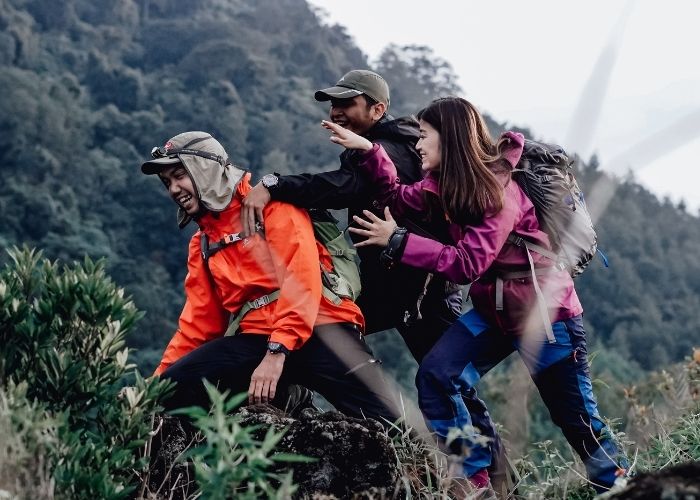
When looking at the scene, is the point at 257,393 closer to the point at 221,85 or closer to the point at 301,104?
the point at 221,85

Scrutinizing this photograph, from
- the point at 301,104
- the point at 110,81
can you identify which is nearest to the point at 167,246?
the point at 110,81

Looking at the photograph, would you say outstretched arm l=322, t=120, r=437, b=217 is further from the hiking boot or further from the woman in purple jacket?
the hiking boot

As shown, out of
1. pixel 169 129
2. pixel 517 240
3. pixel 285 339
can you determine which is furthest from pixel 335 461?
pixel 169 129

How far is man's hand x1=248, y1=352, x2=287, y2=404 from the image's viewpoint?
10.9 ft

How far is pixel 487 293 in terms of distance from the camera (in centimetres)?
328

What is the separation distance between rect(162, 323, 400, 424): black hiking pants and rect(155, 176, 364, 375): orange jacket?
3.2 inches

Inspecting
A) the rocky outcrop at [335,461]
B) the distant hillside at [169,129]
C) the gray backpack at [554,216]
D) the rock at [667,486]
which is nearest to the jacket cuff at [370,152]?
the gray backpack at [554,216]

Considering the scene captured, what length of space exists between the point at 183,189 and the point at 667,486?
2319 mm

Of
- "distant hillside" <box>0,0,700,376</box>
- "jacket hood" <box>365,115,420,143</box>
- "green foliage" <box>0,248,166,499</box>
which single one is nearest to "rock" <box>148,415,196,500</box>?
"green foliage" <box>0,248,166,499</box>

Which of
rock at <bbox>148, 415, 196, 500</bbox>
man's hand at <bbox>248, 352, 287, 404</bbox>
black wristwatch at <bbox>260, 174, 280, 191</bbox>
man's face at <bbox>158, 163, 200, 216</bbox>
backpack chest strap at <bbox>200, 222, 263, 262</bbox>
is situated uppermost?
black wristwatch at <bbox>260, 174, 280, 191</bbox>

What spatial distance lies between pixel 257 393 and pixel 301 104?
189 feet

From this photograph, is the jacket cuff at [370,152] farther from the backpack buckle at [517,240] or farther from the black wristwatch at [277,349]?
the black wristwatch at [277,349]

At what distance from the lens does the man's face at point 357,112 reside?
156 inches

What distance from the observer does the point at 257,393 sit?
131 inches
